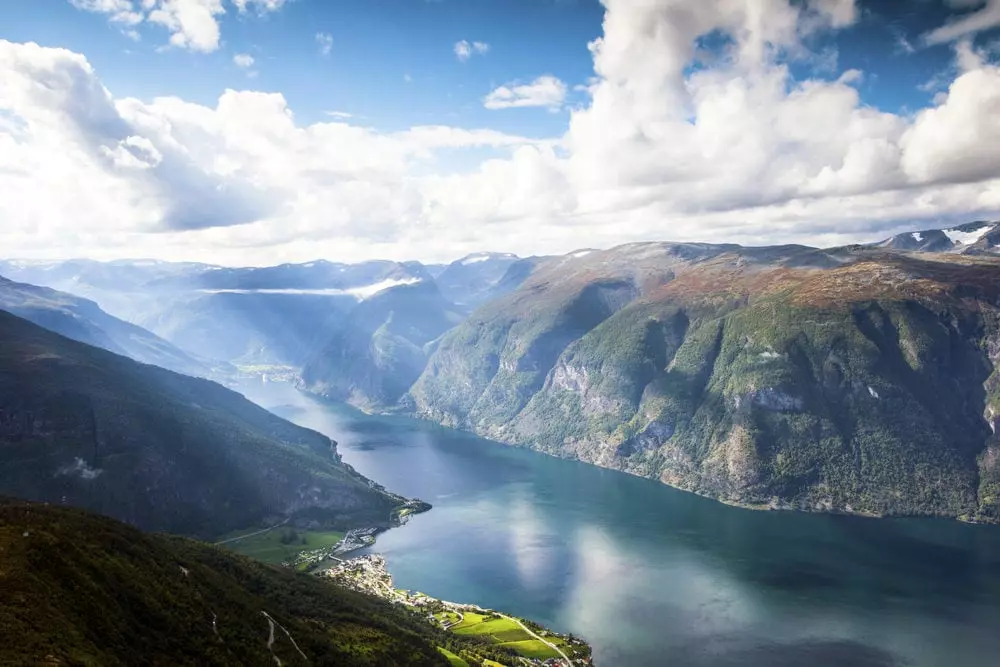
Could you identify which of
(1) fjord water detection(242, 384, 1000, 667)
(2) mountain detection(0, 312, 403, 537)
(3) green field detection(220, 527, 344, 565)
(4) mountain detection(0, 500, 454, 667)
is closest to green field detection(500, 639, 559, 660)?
(1) fjord water detection(242, 384, 1000, 667)

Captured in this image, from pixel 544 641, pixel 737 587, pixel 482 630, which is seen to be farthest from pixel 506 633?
pixel 737 587

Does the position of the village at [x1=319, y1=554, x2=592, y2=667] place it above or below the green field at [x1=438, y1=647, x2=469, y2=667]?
below

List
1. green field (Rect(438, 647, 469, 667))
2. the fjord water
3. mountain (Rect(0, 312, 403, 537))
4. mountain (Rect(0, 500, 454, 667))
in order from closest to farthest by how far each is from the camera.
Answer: mountain (Rect(0, 500, 454, 667)) → green field (Rect(438, 647, 469, 667)) → the fjord water → mountain (Rect(0, 312, 403, 537))

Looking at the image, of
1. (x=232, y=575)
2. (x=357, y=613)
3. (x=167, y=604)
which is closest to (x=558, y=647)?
(x=357, y=613)

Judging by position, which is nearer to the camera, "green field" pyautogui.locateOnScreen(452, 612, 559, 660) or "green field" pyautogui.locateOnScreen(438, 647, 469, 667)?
"green field" pyautogui.locateOnScreen(438, 647, 469, 667)

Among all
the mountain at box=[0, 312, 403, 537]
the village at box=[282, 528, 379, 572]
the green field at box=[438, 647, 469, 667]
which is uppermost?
the mountain at box=[0, 312, 403, 537]

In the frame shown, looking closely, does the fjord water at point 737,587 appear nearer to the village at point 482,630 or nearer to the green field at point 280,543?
the village at point 482,630

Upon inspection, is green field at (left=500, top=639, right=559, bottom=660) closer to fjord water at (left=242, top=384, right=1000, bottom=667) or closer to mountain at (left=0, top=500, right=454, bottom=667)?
fjord water at (left=242, top=384, right=1000, bottom=667)

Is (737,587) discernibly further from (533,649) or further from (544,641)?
(533,649)
